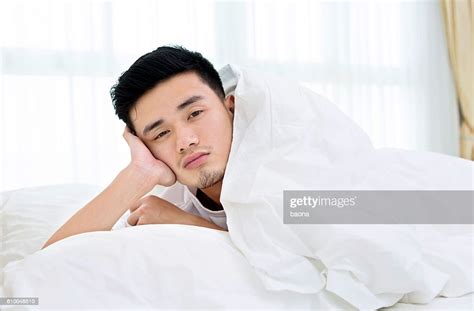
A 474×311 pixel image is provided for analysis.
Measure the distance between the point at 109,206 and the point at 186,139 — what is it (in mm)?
253

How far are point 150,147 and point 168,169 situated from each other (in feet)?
0.28

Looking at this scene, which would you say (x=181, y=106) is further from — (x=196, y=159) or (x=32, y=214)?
(x=32, y=214)

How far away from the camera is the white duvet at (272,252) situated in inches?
38.6

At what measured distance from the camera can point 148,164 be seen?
58.2 inches

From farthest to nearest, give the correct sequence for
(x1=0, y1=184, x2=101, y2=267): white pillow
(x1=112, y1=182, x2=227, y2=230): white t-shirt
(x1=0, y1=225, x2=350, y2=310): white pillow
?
(x1=112, y1=182, x2=227, y2=230): white t-shirt, (x1=0, y1=184, x2=101, y2=267): white pillow, (x1=0, y1=225, x2=350, y2=310): white pillow

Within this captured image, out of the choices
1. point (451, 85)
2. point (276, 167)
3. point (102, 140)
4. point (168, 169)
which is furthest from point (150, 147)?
point (451, 85)

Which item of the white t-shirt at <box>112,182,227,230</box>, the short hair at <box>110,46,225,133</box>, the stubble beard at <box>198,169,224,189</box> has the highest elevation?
the short hair at <box>110,46,225,133</box>

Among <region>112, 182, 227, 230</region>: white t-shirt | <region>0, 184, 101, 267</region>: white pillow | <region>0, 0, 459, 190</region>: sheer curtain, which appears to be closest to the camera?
<region>0, 184, 101, 267</region>: white pillow

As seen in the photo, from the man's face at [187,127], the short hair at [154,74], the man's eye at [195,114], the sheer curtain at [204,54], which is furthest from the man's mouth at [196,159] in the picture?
the sheer curtain at [204,54]

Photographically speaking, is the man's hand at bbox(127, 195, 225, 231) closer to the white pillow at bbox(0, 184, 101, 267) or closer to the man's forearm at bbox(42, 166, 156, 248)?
the man's forearm at bbox(42, 166, 156, 248)

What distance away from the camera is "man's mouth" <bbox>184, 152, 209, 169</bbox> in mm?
1392

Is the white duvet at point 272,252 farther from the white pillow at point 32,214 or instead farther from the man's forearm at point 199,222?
the man's forearm at point 199,222

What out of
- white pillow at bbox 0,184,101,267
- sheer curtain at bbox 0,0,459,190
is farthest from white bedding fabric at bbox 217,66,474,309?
sheer curtain at bbox 0,0,459,190

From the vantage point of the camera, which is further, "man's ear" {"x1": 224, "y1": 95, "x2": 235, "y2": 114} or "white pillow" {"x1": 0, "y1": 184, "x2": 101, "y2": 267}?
"man's ear" {"x1": 224, "y1": 95, "x2": 235, "y2": 114}
